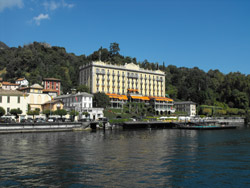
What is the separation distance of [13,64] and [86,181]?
14508cm

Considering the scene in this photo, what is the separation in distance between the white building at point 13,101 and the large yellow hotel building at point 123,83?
4122 centimetres

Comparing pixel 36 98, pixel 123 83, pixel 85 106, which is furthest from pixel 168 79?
pixel 36 98

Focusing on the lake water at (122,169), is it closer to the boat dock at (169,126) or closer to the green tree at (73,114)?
the green tree at (73,114)

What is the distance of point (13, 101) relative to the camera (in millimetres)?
77750

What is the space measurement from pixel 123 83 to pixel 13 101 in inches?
2430

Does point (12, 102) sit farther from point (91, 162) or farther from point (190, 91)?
point (190, 91)

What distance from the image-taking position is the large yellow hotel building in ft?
399

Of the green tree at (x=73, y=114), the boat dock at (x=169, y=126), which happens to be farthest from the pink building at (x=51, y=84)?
the boat dock at (x=169, y=126)

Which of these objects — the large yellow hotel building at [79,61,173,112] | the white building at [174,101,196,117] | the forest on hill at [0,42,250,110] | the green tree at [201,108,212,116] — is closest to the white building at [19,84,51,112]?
the large yellow hotel building at [79,61,173,112]

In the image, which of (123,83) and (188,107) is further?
(123,83)

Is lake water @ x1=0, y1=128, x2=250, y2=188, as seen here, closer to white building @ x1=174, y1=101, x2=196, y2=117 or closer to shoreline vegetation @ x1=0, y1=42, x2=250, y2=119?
white building @ x1=174, y1=101, x2=196, y2=117

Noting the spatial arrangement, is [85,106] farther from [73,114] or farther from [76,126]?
[76,126]

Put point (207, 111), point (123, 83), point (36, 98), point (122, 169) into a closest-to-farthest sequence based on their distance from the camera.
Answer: point (122, 169)
point (36, 98)
point (207, 111)
point (123, 83)

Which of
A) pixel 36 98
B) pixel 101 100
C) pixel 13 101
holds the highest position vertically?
pixel 36 98
